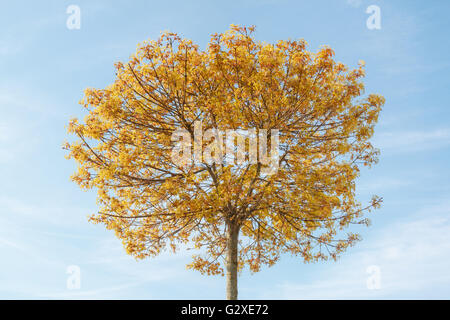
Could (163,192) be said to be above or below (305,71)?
below

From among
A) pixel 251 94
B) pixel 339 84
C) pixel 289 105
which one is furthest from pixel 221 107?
pixel 339 84

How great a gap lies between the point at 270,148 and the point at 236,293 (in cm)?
428

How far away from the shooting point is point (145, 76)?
10914 mm

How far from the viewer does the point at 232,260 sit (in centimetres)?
1182

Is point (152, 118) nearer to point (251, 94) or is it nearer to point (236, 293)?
point (251, 94)

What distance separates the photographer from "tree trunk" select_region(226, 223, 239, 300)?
1147cm

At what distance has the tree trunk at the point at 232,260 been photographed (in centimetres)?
1147

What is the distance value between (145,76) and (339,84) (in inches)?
209

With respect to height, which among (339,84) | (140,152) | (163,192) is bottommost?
(163,192)

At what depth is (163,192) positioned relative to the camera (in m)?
10.8
